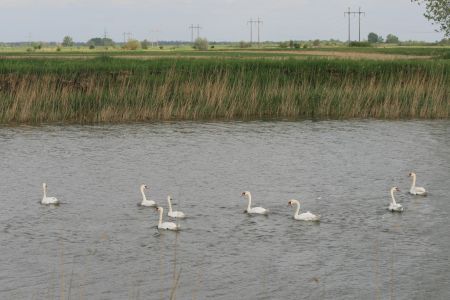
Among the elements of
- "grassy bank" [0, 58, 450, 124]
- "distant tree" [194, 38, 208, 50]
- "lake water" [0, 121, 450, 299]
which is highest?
"distant tree" [194, 38, 208, 50]

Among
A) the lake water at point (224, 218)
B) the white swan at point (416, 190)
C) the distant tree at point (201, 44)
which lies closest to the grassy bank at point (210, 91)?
the lake water at point (224, 218)

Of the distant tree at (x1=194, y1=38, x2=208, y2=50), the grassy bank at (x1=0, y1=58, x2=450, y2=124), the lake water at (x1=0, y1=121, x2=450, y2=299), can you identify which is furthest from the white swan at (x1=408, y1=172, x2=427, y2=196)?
the distant tree at (x1=194, y1=38, x2=208, y2=50)

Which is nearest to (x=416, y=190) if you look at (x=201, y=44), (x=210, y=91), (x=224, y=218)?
(x=224, y=218)

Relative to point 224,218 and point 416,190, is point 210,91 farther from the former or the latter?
point 224,218

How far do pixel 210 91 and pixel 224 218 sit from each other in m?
18.3

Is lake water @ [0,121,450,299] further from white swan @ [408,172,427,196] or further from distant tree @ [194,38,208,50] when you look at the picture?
distant tree @ [194,38,208,50]

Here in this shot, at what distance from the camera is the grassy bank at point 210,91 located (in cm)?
3588

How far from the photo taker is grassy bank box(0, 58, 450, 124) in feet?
118

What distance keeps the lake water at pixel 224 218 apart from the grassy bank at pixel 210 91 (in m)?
3.18

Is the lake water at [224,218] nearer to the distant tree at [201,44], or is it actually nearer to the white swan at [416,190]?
the white swan at [416,190]

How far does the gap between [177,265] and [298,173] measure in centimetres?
994

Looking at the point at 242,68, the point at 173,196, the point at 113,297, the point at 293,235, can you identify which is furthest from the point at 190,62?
the point at 113,297

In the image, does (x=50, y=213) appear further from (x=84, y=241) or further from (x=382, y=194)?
(x=382, y=194)

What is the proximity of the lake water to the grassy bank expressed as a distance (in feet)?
10.4
